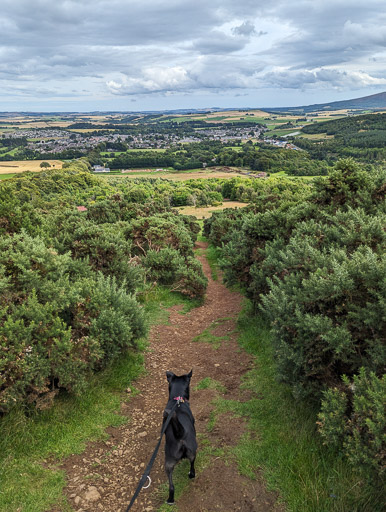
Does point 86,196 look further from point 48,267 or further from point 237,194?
point 48,267

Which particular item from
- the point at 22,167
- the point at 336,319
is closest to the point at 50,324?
the point at 336,319

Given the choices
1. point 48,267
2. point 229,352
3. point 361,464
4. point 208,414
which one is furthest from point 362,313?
point 48,267

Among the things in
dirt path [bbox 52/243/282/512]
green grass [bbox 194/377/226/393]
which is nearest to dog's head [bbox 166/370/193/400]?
dirt path [bbox 52/243/282/512]

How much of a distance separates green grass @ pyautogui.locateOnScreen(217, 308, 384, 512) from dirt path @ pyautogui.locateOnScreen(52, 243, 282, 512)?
0.80 ft

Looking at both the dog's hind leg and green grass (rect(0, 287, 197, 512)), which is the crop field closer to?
green grass (rect(0, 287, 197, 512))

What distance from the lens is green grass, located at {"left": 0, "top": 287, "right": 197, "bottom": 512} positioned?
4.49 meters

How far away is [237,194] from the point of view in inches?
2965

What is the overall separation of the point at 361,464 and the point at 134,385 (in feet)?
15.8

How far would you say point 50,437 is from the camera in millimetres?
5441

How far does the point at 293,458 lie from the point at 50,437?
3.89 m

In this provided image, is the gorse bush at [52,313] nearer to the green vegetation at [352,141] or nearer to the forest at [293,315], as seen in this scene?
the forest at [293,315]

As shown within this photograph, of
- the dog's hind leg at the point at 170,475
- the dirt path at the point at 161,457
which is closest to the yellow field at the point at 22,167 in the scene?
the dirt path at the point at 161,457

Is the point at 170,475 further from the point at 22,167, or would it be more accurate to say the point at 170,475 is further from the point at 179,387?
the point at 22,167

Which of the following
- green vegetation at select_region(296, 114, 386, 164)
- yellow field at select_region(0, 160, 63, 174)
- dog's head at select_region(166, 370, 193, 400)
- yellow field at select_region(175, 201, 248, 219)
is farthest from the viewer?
green vegetation at select_region(296, 114, 386, 164)
